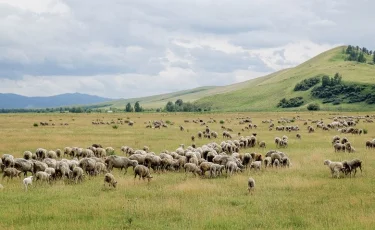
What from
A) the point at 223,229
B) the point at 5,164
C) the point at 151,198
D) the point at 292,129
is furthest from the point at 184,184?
the point at 292,129

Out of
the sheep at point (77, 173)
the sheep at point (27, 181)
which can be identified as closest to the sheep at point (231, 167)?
the sheep at point (77, 173)

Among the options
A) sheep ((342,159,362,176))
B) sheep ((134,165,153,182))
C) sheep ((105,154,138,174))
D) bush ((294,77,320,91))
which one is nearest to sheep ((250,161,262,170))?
sheep ((342,159,362,176))

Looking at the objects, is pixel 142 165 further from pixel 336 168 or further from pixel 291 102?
pixel 291 102

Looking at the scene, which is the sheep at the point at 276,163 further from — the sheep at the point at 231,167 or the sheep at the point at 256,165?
the sheep at the point at 231,167

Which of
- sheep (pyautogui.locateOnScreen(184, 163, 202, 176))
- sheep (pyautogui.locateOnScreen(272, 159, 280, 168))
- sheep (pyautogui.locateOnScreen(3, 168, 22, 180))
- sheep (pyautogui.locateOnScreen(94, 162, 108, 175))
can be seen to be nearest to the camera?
sheep (pyautogui.locateOnScreen(3, 168, 22, 180))

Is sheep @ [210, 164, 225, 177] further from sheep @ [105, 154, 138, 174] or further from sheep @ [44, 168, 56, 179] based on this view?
sheep @ [44, 168, 56, 179]

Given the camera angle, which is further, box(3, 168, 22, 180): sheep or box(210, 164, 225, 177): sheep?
box(210, 164, 225, 177): sheep

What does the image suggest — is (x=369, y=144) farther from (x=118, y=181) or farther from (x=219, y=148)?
(x=118, y=181)

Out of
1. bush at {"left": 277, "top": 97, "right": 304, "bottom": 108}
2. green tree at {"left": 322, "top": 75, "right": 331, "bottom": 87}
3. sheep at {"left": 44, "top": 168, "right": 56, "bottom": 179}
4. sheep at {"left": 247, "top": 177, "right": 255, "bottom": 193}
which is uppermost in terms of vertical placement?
green tree at {"left": 322, "top": 75, "right": 331, "bottom": 87}

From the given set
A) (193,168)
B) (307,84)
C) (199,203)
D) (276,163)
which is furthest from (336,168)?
(307,84)

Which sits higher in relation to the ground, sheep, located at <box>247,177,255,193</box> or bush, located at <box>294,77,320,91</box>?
bush, located at <box>294,77,320,91</box>

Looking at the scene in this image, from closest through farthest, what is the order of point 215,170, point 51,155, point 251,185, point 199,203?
point 199,203
point 251,185
point 215,170
point 51,155

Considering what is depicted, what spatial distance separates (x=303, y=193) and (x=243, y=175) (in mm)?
4847

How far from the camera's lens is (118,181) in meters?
20.2
